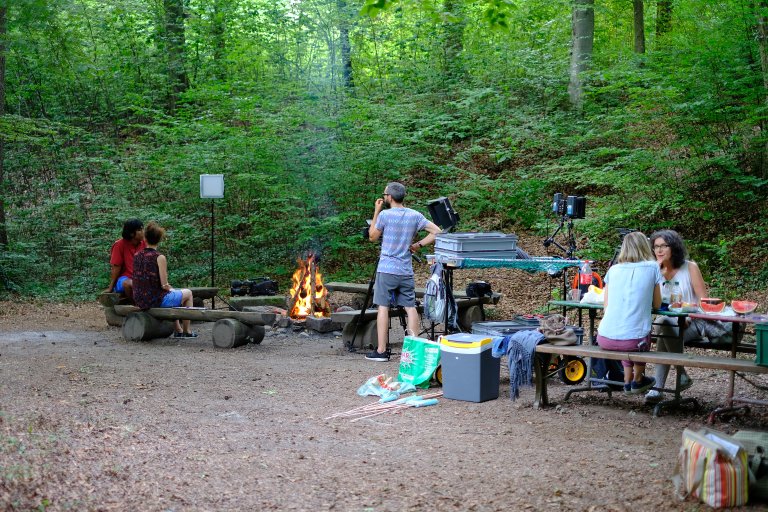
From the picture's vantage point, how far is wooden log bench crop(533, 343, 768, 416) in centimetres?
521

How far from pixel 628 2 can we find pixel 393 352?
1346cm

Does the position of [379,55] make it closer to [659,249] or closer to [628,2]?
[628,2]

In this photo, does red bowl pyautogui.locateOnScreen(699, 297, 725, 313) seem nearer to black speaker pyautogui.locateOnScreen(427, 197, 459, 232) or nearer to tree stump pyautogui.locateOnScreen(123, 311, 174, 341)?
black speaker pyautogui.locateOnScreen(427, 197, 459, 232)

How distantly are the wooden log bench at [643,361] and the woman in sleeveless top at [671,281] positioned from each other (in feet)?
0.79

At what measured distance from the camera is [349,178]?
1464 cm

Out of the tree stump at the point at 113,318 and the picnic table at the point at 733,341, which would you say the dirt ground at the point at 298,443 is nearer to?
the picnic table at the point at 733,341

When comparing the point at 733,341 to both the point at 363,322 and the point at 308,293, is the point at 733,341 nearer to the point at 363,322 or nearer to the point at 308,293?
the point at 363,322

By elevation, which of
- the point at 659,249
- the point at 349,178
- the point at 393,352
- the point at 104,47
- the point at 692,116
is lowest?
the point at 393,352

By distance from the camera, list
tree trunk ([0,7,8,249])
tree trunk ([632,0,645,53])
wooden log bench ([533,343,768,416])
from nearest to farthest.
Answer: wooden log bench ([533,343,768,416])
tree trunk ([0,7,8,249])
tree trunk ([632,0,645,53])

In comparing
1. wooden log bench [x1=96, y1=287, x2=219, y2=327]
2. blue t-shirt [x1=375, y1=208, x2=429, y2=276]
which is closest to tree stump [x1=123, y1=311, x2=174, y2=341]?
wooden log bench [x1=96, y1=287, x2=219, y2=327]

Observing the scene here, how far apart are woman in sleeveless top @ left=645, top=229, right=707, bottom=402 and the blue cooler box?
4.14 ft

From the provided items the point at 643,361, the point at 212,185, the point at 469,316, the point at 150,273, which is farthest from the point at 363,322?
the point at 643,361

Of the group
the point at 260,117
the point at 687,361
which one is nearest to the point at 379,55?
the point at 260,117

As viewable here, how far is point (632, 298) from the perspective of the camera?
5848 mm
